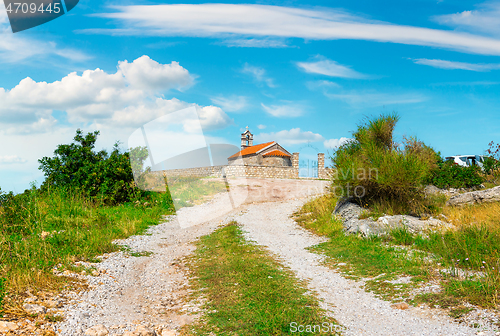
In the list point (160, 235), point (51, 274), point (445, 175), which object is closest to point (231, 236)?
point (160, 235)

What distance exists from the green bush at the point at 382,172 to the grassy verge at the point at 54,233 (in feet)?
24.9

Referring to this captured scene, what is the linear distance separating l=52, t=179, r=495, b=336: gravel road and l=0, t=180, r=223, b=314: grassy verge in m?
0.57

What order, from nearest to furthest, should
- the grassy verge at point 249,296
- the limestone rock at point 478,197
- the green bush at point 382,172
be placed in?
the grassy verge at point 249,296 → the green bush at point 382,172 → the limestone rock at point 478,197

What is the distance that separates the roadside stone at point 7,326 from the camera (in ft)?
12.7

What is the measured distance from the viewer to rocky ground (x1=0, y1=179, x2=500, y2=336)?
165 inches

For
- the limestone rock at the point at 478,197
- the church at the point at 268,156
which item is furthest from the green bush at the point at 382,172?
the church at the point at 268,156

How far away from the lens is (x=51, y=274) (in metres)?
5.83

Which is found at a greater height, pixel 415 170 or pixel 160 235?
pixel 415 170

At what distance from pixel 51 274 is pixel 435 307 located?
6.58 m

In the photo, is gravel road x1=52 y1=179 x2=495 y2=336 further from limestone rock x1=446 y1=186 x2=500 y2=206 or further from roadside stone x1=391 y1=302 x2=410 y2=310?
limestone rock x1=446 y1=186 x2=500 y2=206

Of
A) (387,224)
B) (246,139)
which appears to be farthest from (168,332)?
(246,139)

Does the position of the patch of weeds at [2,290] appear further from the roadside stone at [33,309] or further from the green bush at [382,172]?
the green bush at [382,172]

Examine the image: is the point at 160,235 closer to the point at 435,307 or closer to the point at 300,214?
the point at 300,214

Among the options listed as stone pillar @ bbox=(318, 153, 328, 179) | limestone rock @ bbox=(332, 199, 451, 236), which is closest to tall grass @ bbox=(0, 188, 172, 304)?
limestone rock @ bbox=(332, 199, 451, 236)
